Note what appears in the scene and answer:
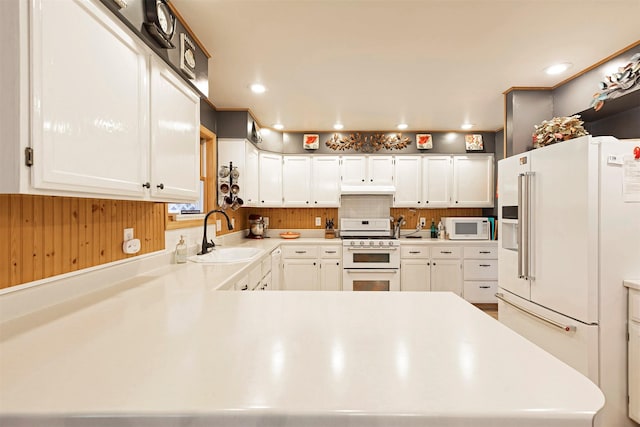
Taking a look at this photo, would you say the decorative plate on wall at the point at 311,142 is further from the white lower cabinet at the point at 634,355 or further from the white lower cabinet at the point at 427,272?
Result: the white lower cabinet at the point at 634,355

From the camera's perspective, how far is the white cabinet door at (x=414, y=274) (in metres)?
4.02

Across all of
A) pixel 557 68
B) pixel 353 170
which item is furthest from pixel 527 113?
pixel 353 170

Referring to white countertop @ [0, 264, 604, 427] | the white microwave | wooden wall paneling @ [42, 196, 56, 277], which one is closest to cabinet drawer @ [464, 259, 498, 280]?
the white microwave

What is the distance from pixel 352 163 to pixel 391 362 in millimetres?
3835

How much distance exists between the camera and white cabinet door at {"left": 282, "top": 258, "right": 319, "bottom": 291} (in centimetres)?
396

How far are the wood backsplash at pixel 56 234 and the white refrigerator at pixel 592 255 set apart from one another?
268cm

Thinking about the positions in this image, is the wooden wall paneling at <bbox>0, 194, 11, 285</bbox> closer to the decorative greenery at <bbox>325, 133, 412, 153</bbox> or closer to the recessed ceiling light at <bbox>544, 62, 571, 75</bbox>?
the recessed ceiling light at <bbox>544, 62, 571, 75</bbox>

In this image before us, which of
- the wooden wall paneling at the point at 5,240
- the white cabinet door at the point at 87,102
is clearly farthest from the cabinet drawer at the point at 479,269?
the wooden wall paneling at the point at 5,240

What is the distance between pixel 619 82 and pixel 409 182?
7.86ft

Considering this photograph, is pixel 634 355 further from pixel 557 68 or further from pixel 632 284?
pixel 557 68

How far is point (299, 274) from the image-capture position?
3.97m

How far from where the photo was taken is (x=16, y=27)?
0.78 meters

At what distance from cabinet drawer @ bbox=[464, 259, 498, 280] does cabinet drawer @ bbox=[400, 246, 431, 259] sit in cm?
57

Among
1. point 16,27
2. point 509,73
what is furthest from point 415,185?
point 16,27
